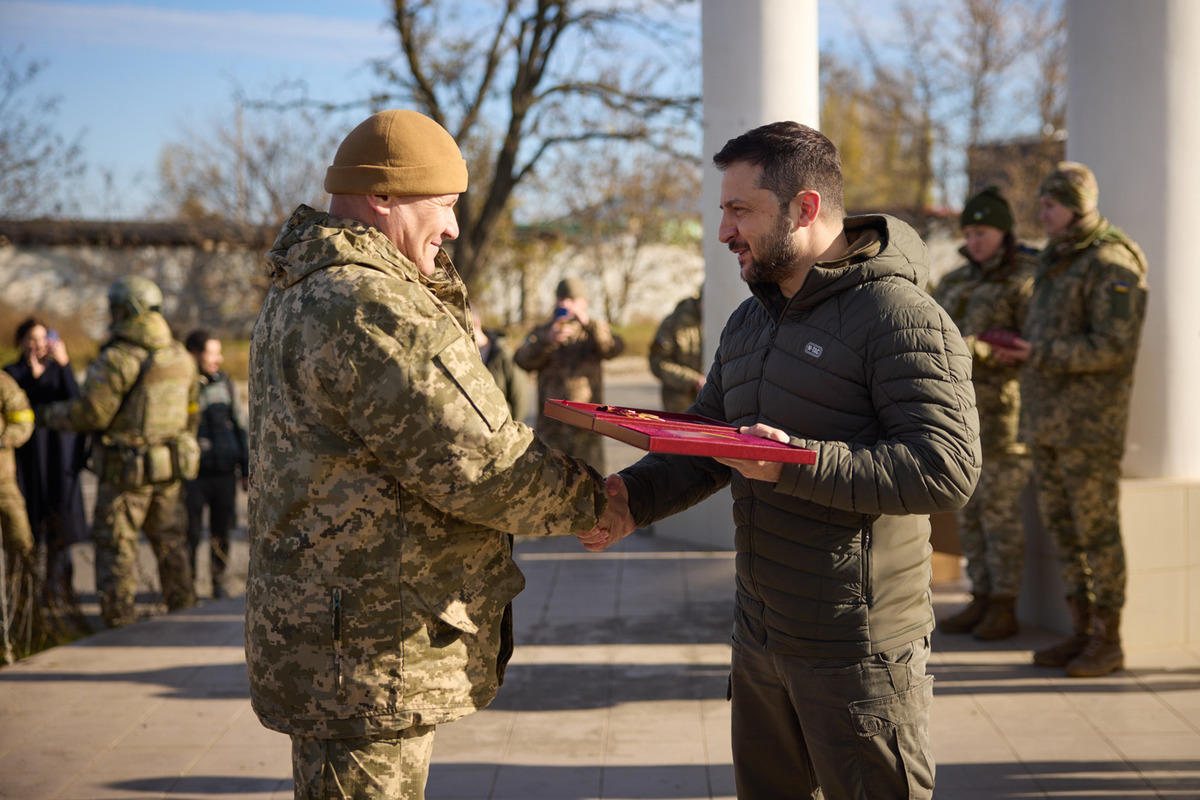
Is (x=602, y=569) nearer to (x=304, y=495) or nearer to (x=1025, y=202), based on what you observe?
(x=304, y=495)

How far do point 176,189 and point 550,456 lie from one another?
25.0 m

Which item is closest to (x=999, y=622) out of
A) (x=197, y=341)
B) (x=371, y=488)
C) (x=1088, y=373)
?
(x=1088, y=373)

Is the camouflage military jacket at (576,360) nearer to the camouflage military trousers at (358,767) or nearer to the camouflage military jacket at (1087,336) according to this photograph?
the camouflage military jacket at (1087,336)

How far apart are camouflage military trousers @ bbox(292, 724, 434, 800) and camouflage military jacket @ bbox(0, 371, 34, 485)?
5.53 meters

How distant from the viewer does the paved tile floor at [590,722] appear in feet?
13.6

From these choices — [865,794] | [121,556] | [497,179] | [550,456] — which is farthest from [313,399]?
[497,179]

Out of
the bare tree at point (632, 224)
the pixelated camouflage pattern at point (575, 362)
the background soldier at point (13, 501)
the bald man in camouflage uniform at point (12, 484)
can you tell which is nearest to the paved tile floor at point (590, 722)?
the background soldier at point (13, 501)

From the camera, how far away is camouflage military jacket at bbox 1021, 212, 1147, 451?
16.8 feet

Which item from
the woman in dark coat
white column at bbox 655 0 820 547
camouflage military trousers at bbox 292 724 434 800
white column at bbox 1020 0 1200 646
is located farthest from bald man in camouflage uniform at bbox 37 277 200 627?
white column at bbox 1020 0 1200 646

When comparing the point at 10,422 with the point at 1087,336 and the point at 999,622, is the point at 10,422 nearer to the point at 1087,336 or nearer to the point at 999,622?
the point at 999,622

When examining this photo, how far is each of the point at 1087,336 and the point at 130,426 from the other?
5.86 metres

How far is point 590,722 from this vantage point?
480 centimetres

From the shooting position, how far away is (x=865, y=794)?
2451 mm

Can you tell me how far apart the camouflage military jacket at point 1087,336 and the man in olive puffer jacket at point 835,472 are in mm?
2919
